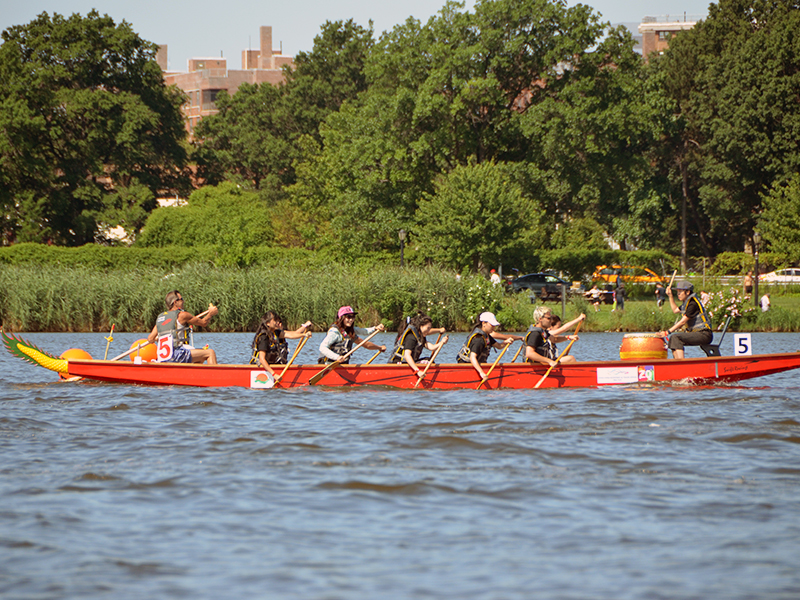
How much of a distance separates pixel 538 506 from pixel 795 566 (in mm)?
2008

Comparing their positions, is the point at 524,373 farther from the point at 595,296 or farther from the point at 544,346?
the point at 595,296

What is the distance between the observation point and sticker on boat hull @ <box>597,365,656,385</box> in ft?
45.9

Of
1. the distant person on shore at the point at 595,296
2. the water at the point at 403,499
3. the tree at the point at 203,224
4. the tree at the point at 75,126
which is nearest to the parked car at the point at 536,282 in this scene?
the distant person on shore at the point at 595,296

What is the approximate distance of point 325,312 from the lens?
101ft

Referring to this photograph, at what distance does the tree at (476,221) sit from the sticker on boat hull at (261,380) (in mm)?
27089

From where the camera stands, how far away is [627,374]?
46.1ft

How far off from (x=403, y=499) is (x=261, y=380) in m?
6.76

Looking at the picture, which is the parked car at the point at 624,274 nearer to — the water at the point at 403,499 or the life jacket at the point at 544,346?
the life jacket at the point at 544,346

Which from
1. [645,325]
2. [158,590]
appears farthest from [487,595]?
[645,325]

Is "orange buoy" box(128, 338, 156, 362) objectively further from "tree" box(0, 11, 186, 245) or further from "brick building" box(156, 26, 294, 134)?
"brick building" box(156, 26, 294, 134)

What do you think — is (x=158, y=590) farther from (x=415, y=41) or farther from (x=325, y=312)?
(x=415, y=41)

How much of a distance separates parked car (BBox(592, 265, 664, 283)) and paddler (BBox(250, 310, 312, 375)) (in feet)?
106

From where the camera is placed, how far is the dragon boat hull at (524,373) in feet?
46.0

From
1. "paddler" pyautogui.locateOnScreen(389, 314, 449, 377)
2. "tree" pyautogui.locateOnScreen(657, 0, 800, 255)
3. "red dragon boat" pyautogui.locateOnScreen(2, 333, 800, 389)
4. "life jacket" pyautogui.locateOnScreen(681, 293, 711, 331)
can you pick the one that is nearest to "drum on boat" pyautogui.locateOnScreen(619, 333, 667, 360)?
"red dragon boat" pyautogui.locateOnScreen(2, 333, 800, 389)
